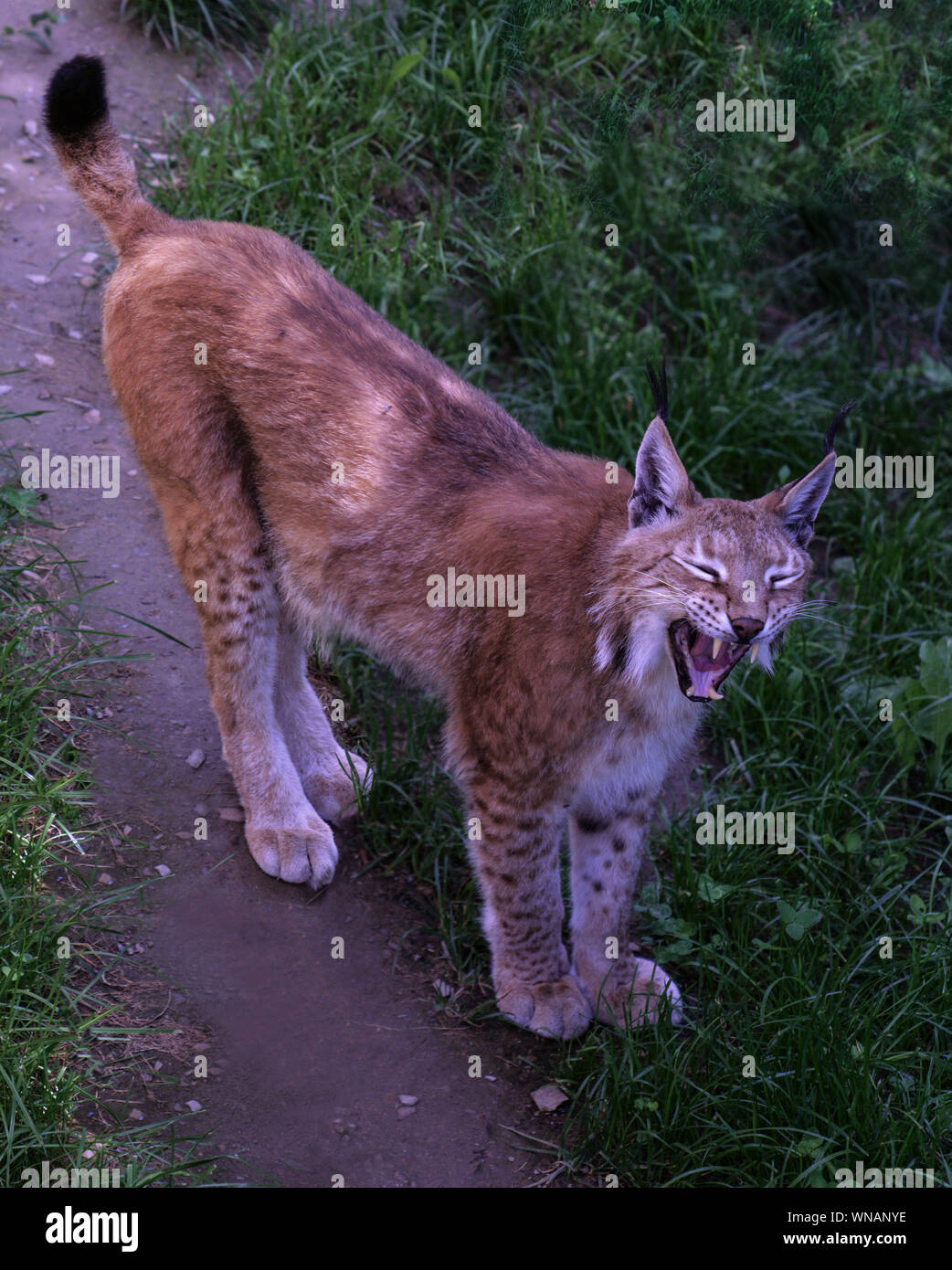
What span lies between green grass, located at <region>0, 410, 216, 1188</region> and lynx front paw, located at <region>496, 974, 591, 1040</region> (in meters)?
1.03

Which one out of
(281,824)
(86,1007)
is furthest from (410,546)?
(86,1007)

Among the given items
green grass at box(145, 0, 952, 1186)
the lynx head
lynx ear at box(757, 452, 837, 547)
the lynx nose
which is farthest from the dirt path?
lynx ear at box(757, 452, 837, 547)

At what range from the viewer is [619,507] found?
12.7 feet

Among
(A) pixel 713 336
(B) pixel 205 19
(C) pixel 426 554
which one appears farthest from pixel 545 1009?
(B) pixel 205 19

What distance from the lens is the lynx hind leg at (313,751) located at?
4.67 metres

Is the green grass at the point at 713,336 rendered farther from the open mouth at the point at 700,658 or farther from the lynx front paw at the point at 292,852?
the open mouth at the point at 700,658

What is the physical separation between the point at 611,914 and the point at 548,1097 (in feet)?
1.84

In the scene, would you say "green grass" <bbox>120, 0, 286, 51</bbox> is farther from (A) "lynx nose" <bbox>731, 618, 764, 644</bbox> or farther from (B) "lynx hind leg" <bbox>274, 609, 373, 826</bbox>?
(A) "lynx nose" <bbox>731, 618, 764, 644</bbox>

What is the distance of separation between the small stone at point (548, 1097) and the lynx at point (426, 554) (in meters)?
0.18

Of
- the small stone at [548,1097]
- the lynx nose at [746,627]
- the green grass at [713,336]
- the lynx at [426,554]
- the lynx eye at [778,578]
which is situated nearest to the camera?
the lynx nose at [746,627]

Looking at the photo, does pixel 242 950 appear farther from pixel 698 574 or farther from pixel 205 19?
pixel 205 19

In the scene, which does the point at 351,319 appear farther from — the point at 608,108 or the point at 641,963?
the point at 641,963

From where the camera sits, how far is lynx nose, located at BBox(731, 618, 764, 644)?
3385mm

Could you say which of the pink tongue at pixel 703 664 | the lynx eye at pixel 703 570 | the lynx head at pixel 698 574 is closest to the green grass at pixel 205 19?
the lynx head at pixel 698 574
